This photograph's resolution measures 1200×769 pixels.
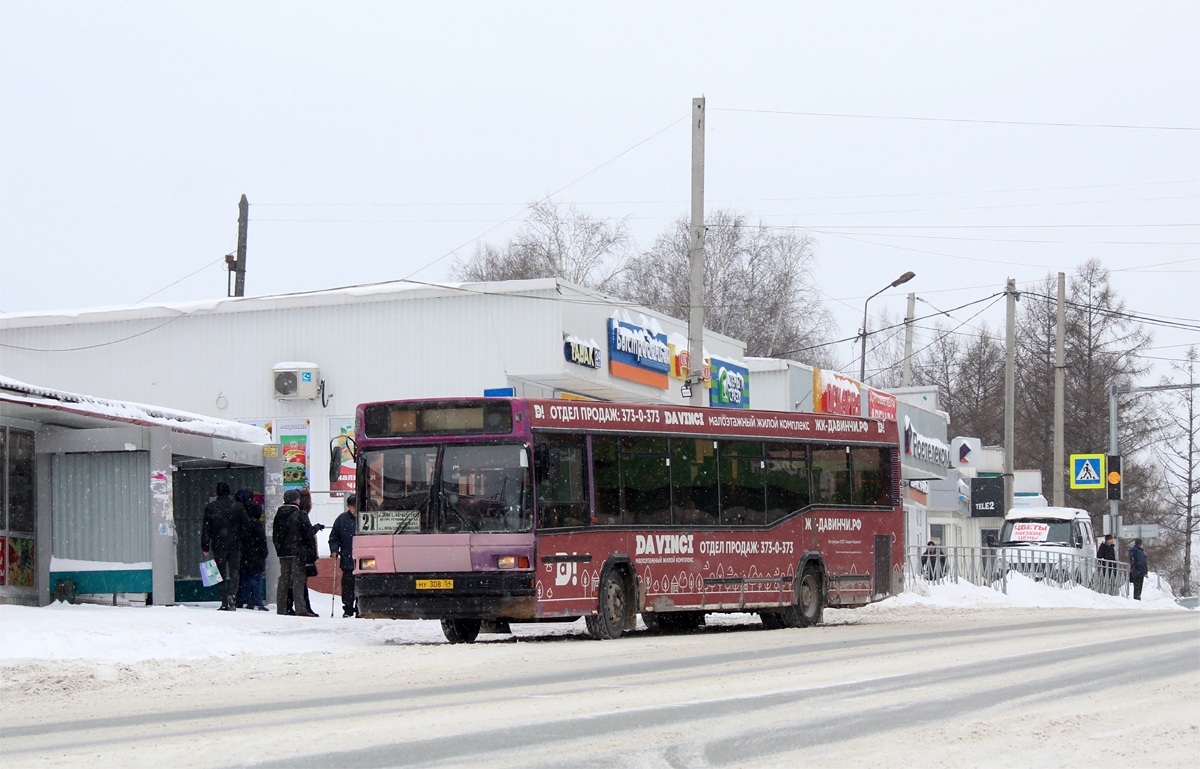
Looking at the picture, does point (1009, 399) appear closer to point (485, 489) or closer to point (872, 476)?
point (872, 476)

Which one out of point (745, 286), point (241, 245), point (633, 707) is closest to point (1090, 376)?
point (745, 286)

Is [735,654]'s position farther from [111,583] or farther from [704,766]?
[111,583]

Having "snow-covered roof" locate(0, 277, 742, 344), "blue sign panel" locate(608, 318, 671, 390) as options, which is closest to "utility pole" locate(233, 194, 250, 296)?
"snow-covered roof" locate(0, 277, 742, 344)

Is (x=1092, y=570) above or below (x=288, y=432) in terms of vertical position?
below

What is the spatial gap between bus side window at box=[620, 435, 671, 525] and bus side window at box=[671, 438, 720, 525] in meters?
0.17

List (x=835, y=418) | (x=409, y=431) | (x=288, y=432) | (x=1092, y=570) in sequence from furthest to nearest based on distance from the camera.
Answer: (x=1092, y=570) < (x=288, y=432) < (x=835, y=418) < (x=409, y=431)

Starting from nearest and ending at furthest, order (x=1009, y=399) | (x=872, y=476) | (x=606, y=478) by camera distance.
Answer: (x=606, y=478) < (x=872, y=476) < (x=1009, y=399)

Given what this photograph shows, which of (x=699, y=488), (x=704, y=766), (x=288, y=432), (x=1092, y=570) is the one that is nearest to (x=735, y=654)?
(x=699, y=488)

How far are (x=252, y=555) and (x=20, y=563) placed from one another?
3.06 meters

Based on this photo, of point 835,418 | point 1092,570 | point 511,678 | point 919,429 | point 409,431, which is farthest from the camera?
point 919,429

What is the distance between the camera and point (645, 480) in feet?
58.6

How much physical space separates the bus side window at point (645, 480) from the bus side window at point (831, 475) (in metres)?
3.23

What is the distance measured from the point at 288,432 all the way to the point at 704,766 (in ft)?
83.3

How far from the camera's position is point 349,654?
14969 mm
